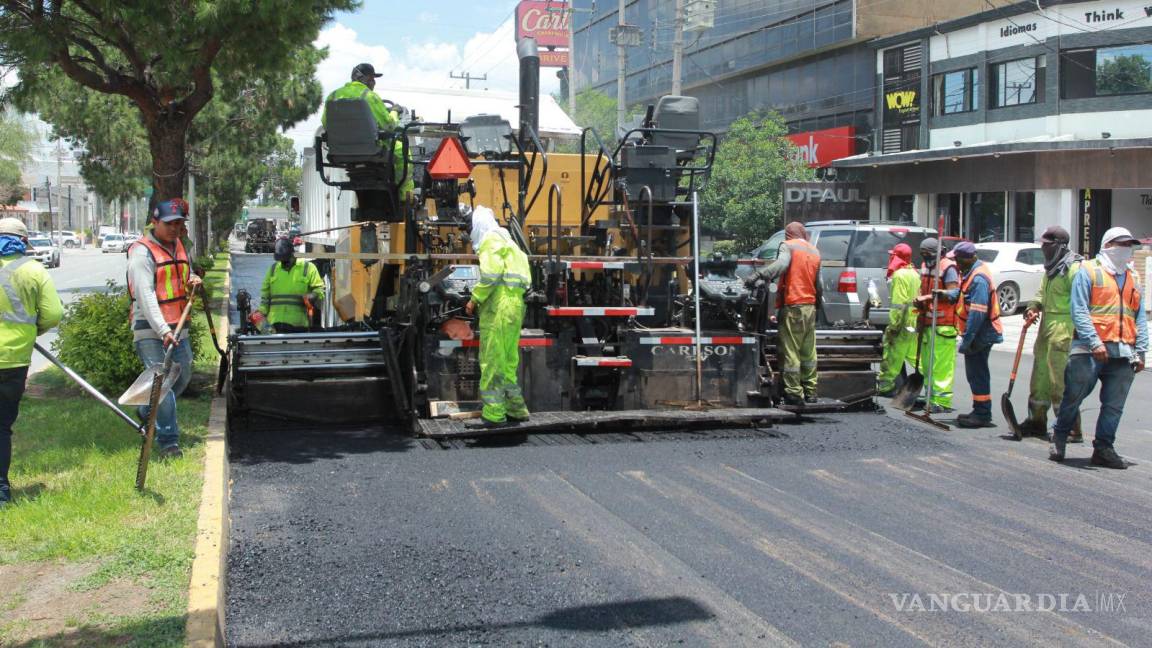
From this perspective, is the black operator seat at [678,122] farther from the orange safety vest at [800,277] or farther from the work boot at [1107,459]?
the work boot at [1107,459]

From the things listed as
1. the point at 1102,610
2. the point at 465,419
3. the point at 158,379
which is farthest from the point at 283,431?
the point at 1102,610

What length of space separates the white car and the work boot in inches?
494

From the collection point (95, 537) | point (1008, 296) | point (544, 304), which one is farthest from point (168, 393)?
point (1008, 296)

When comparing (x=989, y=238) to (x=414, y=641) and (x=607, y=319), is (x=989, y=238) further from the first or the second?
(x=414, y=641)

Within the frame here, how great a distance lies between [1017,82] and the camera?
28453 mm

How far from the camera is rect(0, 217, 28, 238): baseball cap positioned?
6160 millimetres

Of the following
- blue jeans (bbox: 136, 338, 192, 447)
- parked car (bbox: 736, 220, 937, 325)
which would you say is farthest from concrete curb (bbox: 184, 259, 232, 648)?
parked car (bbox: 736, 220, 937, 325)

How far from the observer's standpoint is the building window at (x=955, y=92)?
2989cm

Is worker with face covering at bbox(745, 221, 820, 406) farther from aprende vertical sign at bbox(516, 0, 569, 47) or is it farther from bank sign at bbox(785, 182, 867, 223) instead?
aprende vertical sign at bbox(516, 0, 569, 47)

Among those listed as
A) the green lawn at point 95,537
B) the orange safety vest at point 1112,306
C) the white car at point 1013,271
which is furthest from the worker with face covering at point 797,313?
the white car at point 1013,271

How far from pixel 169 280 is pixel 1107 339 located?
636 centimetres

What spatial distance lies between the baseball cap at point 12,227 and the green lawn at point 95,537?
1.45m

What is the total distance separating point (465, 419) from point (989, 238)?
24350mm

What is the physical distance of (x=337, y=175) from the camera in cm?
1420
